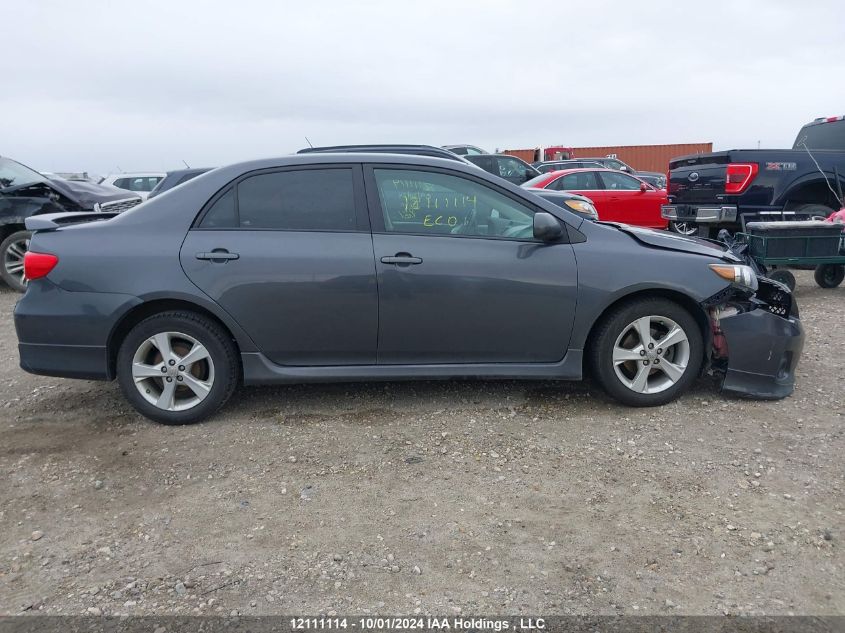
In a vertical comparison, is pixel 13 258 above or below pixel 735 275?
below

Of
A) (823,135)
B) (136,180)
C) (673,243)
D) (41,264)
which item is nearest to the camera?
(41,264)

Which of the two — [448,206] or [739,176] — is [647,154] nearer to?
[739,176]

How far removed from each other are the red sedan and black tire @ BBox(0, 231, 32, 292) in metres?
8.50

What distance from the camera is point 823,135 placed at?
9.98 metres

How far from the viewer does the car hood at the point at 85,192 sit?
906 cm

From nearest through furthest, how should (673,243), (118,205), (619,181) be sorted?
(673,243), (118,205), (619,181)

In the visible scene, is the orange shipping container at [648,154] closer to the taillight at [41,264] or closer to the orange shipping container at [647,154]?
the orange shipping container at [647,154]

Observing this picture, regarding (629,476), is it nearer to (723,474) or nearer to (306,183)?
(723,474)

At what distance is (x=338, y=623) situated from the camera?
2320 millimetres

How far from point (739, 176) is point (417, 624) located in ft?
26.5

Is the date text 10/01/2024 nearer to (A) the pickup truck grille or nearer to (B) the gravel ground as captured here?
(B) the gravel ground

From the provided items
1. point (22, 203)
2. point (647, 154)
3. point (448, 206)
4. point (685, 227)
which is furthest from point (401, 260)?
point (647, 154)

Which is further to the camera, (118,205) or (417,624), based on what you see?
(118,205)

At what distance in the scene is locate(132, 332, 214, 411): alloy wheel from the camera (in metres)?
3.91
